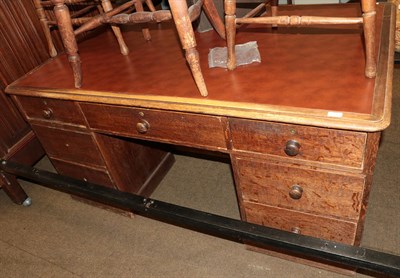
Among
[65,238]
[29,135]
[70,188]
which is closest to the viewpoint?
[70,188]

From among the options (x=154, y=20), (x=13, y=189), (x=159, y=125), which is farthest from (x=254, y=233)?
(x=13, y=189)

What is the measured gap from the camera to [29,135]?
207 cm

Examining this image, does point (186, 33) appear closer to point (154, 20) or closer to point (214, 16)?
point (154, 20)

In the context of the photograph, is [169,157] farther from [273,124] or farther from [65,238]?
[273,124]

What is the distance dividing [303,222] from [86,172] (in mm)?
1133

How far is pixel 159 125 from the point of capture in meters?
1.34

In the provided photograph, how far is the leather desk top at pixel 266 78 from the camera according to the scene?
1032mm

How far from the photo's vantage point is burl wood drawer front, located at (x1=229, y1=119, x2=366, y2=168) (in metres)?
1.02

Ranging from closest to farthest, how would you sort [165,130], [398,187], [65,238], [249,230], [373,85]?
[373,85], [249,230], [165,130], [398,187], [65,238]

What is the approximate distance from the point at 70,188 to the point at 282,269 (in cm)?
103

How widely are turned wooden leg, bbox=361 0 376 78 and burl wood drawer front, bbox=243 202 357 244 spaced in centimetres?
54

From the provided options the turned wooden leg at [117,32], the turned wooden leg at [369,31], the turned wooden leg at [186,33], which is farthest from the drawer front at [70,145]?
the turned wooden leg at [369,31]

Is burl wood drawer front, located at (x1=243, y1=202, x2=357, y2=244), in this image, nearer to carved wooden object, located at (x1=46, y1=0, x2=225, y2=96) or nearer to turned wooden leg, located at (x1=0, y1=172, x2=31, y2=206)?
carved wooden object, located at (x1=46, y1=0, x2=225, y2=96)

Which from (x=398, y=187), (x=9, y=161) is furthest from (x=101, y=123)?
(x=398, y=187)
